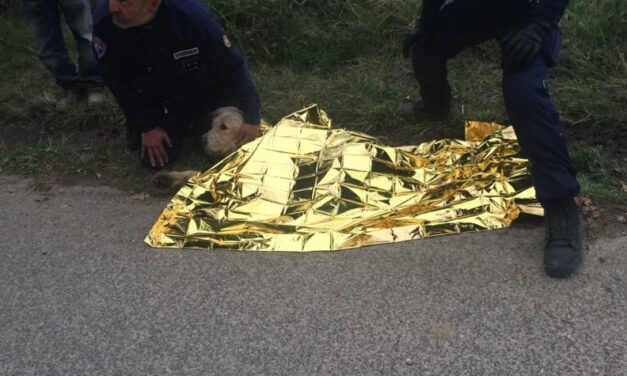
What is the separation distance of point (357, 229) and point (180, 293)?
2.72ft

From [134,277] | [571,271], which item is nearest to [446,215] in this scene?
[571,271]

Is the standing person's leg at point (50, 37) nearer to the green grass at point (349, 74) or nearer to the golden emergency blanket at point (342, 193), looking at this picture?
the green grass at point (349, 74)

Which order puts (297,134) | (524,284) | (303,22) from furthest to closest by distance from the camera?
(303,22) → (297,134) → (524,284)

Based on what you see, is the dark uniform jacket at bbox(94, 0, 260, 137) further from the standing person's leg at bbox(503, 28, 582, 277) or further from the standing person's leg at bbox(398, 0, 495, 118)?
the standing person's leg at bbox(503, 28, 582, 277)

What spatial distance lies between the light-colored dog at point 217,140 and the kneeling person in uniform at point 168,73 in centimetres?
1

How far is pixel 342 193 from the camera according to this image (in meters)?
3.06

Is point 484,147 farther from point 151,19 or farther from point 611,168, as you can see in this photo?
point 151,19

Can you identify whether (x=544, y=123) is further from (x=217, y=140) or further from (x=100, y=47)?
(x=100, y=47)

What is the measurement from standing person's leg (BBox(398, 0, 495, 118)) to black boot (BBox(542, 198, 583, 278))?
1.00m

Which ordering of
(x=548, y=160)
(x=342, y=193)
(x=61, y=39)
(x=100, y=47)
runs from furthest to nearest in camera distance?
(x=61, y=39) → (x=100, y=47) → (x=342, y=193) → (x=548, y=160)

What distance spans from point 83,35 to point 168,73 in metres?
1.02

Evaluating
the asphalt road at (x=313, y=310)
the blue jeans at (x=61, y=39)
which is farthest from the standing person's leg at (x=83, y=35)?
the asphalt road at (x=313, y=310)

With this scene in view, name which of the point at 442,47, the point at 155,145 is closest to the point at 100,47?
the point at 155,145

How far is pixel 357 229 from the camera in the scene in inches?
110
